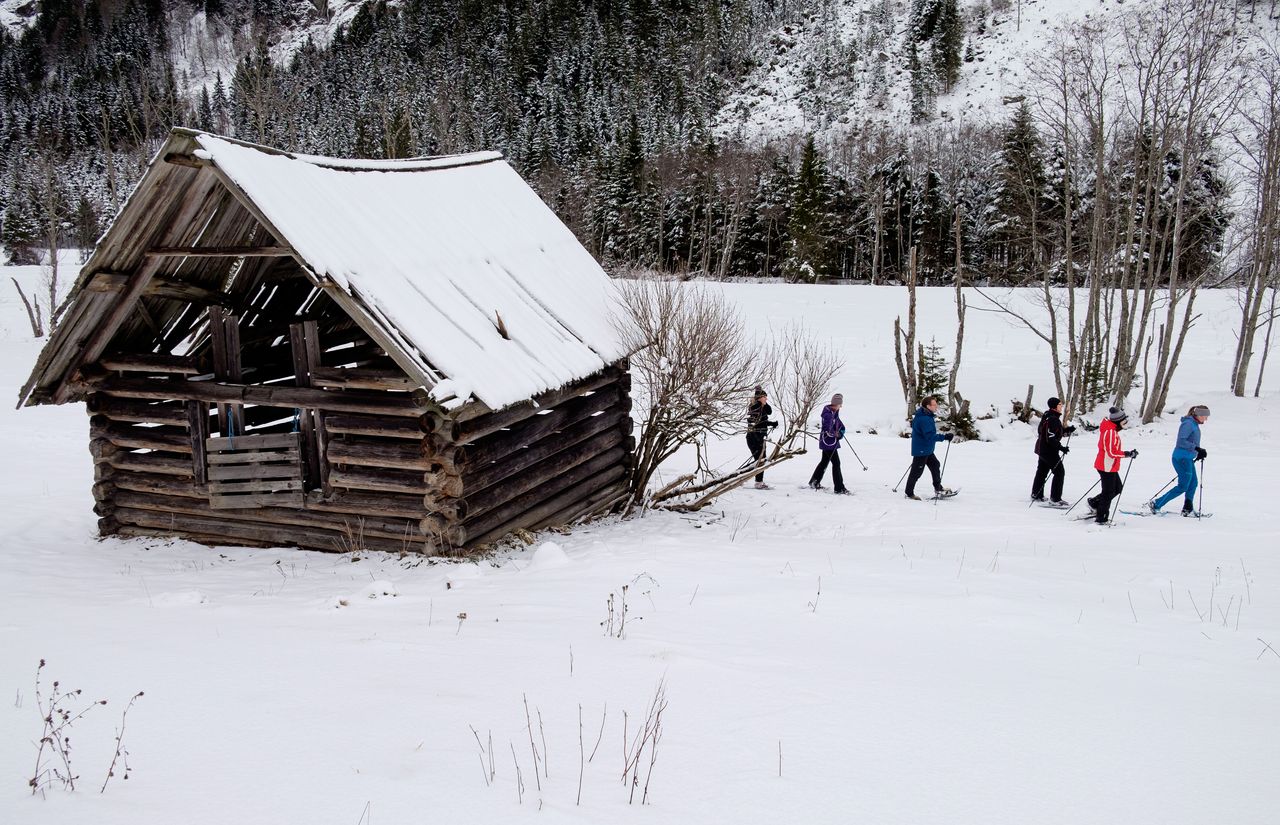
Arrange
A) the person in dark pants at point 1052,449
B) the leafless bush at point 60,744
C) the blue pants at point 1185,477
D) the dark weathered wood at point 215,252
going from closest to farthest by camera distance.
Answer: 1. the leafless bush at point 60,744
2. the dark weathered wood at point 215,252
3. the blue pants at point 1185,477
4. the person in dark pants at point 1052,449

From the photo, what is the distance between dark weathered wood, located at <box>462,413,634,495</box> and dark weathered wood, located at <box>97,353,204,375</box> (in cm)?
382

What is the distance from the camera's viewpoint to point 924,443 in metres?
13.2

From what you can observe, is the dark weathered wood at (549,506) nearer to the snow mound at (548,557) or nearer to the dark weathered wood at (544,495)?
the dark weathered wood at (544,495)

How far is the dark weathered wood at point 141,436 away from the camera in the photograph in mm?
10125

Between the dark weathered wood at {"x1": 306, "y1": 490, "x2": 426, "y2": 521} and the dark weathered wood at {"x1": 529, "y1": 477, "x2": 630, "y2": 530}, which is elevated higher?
the dark weathered wood at {"x1": 306, "y1": 490, "x2": 426, "y2": 521}

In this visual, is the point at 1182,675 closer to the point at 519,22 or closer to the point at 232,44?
the point at 519,22

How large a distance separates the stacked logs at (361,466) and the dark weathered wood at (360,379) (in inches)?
1.1

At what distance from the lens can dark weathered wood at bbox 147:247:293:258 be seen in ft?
27.1

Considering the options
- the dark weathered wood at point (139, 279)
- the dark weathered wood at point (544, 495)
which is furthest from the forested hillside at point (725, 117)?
the dark weathered wood at point (139, 279)

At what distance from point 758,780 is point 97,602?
6.47 metres

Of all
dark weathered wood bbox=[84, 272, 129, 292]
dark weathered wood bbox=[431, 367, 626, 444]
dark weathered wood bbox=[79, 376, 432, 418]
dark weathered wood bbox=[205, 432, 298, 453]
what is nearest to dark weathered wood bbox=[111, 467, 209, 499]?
dark weathered wood bbox=[205, 432, 298, 453]

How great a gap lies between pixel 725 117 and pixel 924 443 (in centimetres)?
8482

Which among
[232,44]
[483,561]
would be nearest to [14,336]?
[483,561]

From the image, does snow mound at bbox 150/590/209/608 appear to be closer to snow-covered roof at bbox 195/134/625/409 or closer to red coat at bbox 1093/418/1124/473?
snow-covered roof at bbox 195/134/625/409
